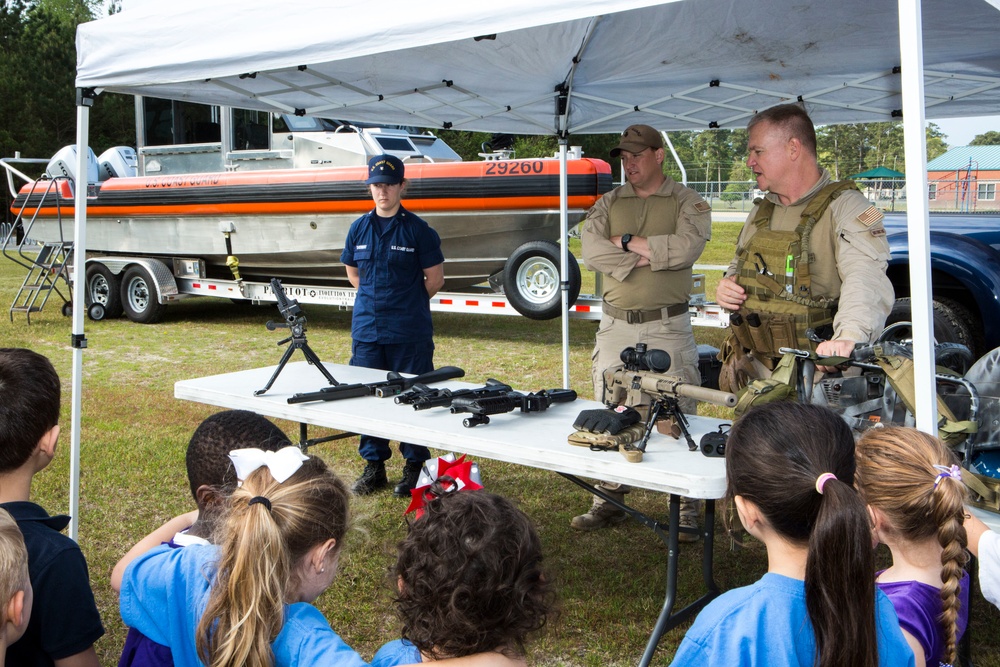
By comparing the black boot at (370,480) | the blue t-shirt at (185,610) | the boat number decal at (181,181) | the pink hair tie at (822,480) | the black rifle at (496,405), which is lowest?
the black boot at (370,480)

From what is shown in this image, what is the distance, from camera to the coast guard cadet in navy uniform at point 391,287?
4.43 m

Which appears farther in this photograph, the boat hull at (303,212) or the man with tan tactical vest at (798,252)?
the boat hull at (303,212)

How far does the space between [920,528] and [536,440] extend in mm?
1349

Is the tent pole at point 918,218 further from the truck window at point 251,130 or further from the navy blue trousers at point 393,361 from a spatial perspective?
the truck window at point 251,130

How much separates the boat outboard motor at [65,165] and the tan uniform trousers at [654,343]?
25.3ft

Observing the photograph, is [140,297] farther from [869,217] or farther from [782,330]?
[869,217]

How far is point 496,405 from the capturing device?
125 inches

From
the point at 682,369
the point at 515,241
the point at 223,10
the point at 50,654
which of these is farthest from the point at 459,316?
the point at 50,654

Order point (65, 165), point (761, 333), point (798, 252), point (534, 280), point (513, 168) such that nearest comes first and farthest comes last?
1. point (798, 252)
2. point (761, 333)
3. point (513, 168)
4. point (534, 280)
5. point (65, 165)

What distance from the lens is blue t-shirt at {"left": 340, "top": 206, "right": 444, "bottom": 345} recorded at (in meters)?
4.43

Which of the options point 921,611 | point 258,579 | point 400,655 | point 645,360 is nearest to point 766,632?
point 921,611

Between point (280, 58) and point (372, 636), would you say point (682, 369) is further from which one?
point (280, 58)

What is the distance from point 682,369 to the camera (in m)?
4.09

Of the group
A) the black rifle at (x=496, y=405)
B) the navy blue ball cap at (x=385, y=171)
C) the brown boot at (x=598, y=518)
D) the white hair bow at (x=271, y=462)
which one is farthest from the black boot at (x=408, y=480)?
the white hair bow at (x=271, y=462)
